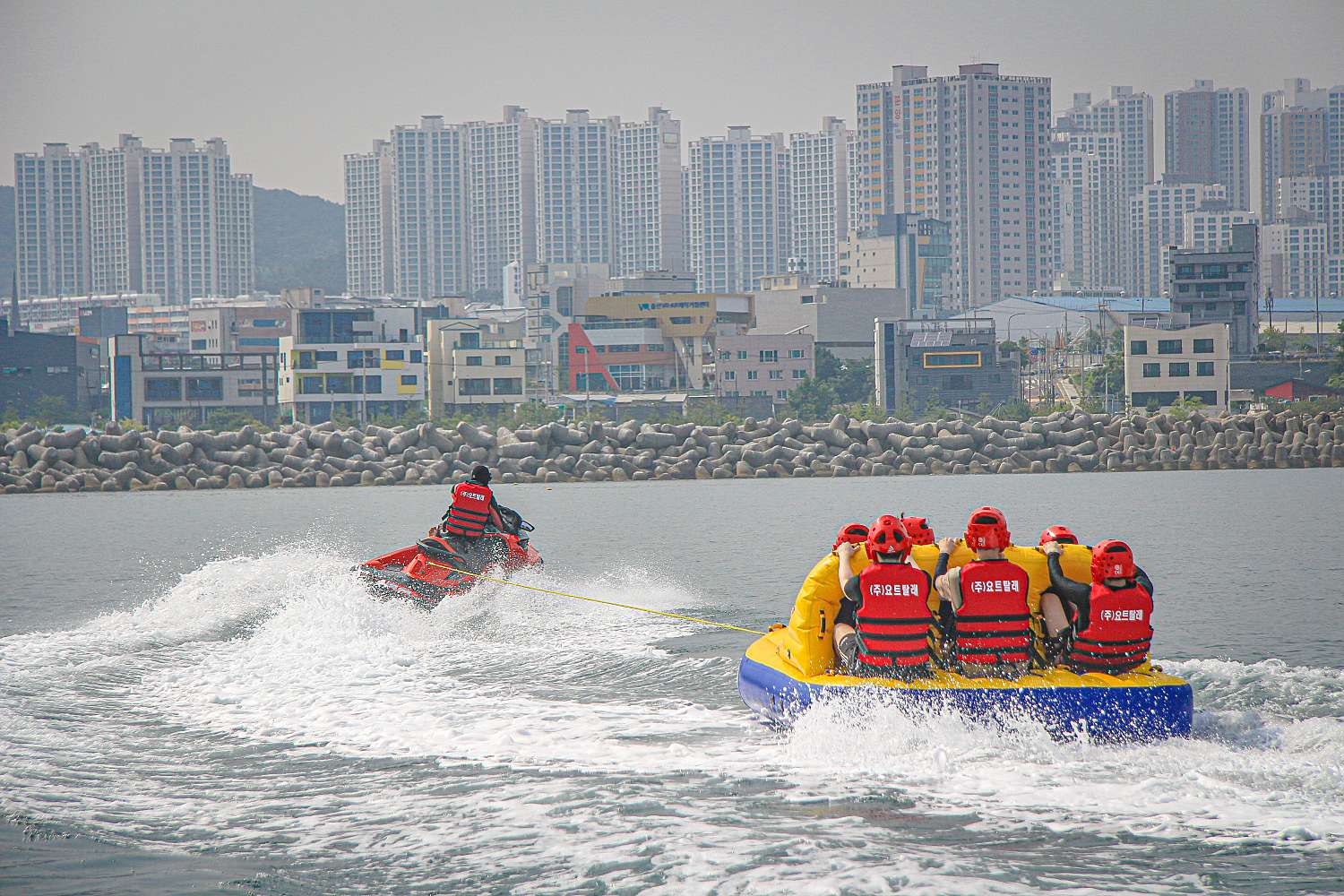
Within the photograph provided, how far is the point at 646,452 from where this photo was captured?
52.5 m

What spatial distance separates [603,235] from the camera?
19688cm

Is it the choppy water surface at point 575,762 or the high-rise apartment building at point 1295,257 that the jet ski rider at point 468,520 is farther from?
the high-rise apartment building at point 1295,257

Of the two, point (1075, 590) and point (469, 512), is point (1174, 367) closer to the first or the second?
point (469, 512)

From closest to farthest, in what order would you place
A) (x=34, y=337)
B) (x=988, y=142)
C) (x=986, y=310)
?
(x=34, y=337) → (x=986, y=310) → (x=988, y=142)

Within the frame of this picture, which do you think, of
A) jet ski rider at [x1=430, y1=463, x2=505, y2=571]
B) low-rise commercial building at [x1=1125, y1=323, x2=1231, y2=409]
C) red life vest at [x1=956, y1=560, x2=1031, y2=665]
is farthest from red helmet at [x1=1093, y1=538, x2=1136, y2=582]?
low-rise commercial building at [x1=1125, y1=323, x2=1231, y2=409]

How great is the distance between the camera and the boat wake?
314 inches

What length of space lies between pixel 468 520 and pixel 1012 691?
9.56 m

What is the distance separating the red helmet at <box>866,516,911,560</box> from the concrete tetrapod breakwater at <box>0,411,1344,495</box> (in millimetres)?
40373

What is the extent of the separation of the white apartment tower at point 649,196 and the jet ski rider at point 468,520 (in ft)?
584

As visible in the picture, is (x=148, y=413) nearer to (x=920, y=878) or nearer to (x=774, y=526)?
(x=774, y=526)

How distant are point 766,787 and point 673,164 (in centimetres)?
19085

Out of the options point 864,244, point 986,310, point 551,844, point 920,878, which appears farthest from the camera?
point 864,244

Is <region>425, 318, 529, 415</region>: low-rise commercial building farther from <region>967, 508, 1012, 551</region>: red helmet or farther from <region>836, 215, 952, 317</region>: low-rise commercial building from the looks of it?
<region>967, 508, 1012, 551</region>: red helmet

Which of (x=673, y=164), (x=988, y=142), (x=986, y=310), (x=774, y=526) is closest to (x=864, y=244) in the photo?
(x=986, y=310)
